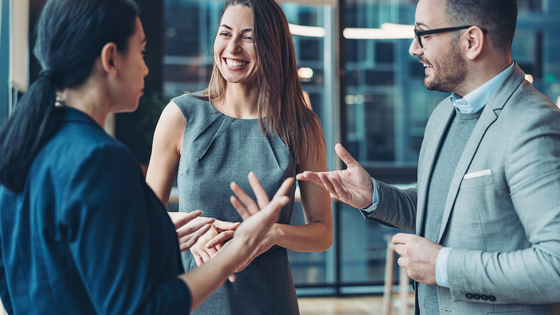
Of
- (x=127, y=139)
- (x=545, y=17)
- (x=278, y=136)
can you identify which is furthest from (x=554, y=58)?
(x=278, y=136)

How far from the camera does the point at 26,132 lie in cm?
81

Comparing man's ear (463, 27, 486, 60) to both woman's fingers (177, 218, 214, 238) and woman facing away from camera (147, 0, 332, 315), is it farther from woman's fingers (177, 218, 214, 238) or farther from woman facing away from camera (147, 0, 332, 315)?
woman's fingers (177, 218, 214, 238)

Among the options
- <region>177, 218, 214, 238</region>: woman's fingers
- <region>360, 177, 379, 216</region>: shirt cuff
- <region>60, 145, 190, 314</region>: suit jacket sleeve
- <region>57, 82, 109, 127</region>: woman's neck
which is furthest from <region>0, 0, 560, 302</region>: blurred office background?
<region>60, 145, 190, 314</region>: suit jacket sleeve

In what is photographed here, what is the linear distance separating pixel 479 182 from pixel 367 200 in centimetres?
41

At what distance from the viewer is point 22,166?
2.61 ft

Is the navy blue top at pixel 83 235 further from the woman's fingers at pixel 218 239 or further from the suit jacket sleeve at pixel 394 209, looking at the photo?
the suit jacket sleeve at pixel 394 209

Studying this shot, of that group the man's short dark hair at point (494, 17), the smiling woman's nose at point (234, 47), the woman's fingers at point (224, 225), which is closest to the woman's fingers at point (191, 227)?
the woman's fingers at point (224, 225)

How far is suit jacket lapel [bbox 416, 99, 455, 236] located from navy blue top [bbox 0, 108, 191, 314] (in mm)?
835

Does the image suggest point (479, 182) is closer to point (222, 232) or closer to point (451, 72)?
point (451, 72)

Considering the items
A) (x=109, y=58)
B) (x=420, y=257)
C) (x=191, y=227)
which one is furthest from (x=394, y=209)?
(x=109, y=58)

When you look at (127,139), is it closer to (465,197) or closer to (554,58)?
(465,197)

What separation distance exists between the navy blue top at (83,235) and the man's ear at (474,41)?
976mm

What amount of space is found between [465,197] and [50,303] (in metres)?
0.96

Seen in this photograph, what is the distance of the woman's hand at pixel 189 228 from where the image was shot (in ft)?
3.83
